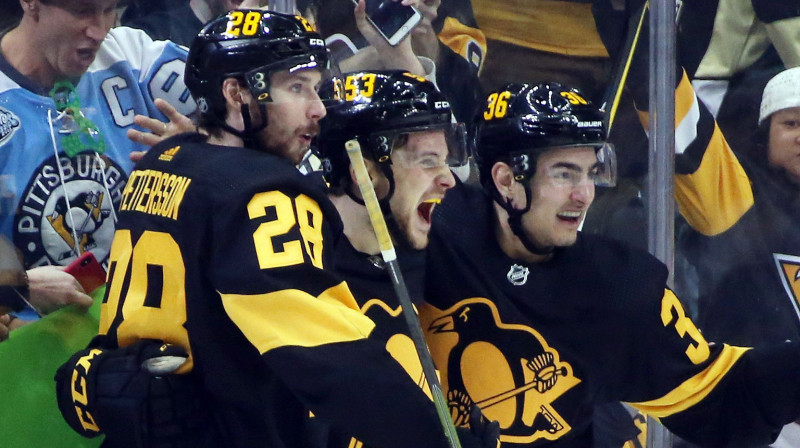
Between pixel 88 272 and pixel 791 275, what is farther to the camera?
pixel 791 275

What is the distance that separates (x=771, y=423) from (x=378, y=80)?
3.28ft

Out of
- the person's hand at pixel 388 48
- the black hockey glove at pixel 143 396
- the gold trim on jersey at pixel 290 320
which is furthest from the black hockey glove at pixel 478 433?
the person's hand at pixel 388 48

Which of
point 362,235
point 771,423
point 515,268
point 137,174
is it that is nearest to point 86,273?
point 137,174

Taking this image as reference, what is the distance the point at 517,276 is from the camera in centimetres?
207

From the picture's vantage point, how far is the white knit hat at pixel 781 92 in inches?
94.4

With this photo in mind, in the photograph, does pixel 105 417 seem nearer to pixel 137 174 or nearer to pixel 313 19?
pixel 137 174

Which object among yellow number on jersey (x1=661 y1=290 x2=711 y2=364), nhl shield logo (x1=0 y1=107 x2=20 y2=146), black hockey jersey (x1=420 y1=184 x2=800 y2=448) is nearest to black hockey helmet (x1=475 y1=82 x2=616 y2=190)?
black hockey jersey (x1=420 y1=184 x2=800 y2=448)

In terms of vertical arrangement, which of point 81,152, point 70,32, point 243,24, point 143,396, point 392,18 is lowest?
point 143,396

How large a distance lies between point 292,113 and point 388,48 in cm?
78

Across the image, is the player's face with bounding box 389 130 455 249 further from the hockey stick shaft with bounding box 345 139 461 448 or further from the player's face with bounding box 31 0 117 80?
the player's face with bounding box 31 0 117 80

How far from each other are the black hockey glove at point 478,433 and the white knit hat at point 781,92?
1.24 meters

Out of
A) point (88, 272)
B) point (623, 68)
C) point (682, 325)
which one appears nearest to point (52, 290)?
point (88, 272)

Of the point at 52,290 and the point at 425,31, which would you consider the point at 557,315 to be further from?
the point at 52,290

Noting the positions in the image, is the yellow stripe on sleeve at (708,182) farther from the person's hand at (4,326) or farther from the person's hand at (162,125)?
the person's hand at (4,326)
